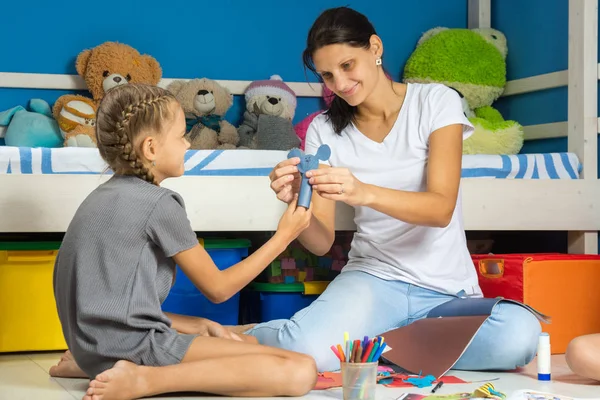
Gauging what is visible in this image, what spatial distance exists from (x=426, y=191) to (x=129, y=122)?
727mm

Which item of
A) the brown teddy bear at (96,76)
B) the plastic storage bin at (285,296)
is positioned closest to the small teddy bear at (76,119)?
the brown teddy bear at (96,76)

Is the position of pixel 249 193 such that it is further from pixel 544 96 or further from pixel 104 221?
pixel 544 96

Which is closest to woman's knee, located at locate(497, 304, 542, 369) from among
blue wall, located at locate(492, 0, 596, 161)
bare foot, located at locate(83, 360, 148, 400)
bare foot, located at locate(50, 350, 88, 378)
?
bare foot, located at locate(83, 360, 148, 400)

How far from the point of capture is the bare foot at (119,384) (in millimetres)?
1429

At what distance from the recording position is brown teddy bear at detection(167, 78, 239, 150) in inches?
106

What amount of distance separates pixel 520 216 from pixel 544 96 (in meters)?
0.58

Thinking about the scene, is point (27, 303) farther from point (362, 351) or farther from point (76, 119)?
point (362, 351)

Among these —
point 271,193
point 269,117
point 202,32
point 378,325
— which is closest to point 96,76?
point 202,32

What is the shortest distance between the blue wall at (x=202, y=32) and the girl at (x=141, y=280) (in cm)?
127

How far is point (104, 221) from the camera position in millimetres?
1513

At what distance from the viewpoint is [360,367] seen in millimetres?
1449

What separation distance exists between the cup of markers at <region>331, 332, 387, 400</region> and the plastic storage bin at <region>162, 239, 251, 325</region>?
2.80ft

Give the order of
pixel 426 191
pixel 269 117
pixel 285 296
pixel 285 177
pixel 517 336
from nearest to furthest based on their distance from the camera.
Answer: pixel 285 177 < pixel 517 336 < pixel 426 191 < pixel 285 296 < pixel 269 117

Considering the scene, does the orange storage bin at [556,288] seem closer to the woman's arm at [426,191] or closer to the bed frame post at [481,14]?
the woman's arm at [426,191]
